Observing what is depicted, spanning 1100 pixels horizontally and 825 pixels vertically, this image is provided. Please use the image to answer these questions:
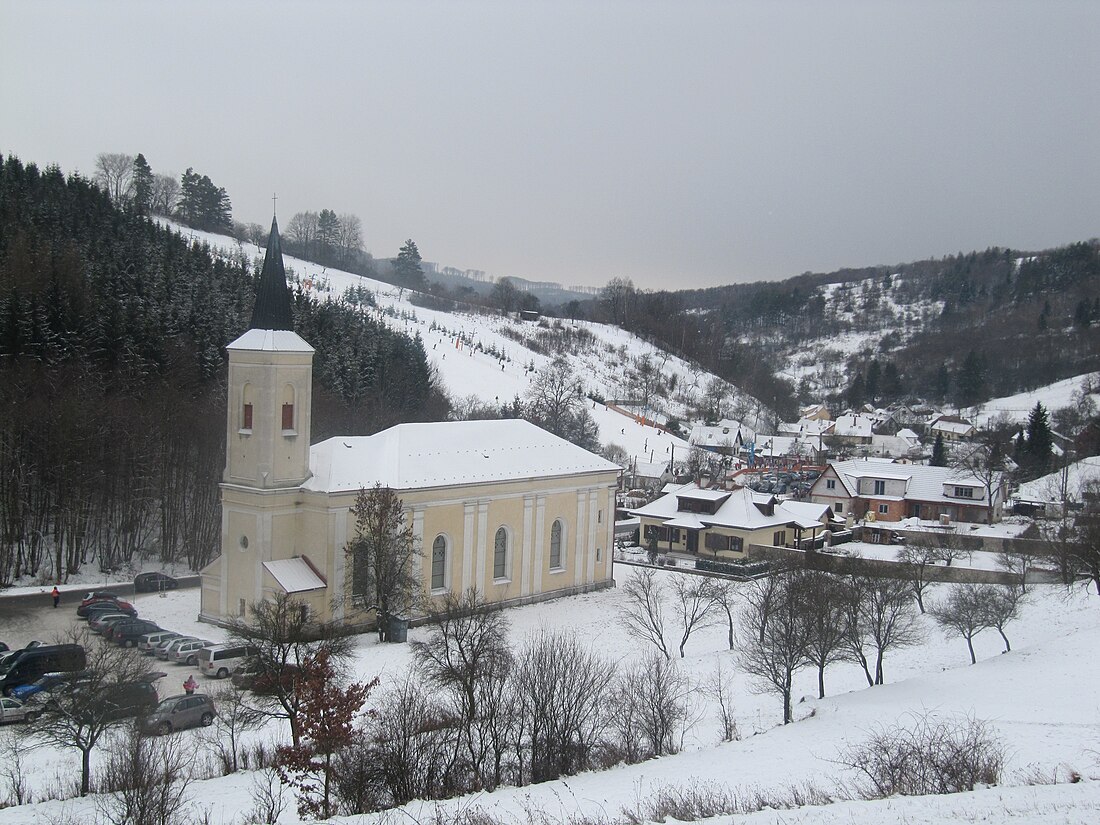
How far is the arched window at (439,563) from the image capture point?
32250mm

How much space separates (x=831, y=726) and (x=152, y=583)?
2504 cm

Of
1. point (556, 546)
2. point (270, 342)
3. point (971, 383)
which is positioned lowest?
point (556, 546)

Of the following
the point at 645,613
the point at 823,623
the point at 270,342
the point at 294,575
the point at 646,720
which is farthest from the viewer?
the point at 645,613

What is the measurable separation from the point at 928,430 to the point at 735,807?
104733 millimetres

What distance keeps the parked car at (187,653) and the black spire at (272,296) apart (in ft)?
34.2

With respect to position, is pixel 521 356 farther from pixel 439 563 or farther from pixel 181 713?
pixel 181 713

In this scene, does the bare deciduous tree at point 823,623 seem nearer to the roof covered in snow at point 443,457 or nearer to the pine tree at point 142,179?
the roof covered in snow at point 443,457

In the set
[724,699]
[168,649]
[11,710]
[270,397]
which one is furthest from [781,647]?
[11,710]

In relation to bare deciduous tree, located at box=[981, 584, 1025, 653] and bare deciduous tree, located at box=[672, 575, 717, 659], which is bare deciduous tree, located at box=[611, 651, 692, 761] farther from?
bare deciduous tree, located at box=[981, 584, 1025, 653]

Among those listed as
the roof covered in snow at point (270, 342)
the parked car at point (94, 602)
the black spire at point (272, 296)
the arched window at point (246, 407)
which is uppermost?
the black spire at point (272, 296)

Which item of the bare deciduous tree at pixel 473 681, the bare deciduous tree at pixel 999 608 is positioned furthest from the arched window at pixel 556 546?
the bare deciduous tree at pixel 999 608

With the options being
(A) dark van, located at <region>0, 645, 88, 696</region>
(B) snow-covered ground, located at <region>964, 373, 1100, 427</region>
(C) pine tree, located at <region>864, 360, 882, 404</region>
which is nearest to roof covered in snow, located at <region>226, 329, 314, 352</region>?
(A) dark van, located at <region>0, 645, 88, 696</region>

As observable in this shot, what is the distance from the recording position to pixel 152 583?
34.0 metres

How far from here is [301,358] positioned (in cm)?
3036
